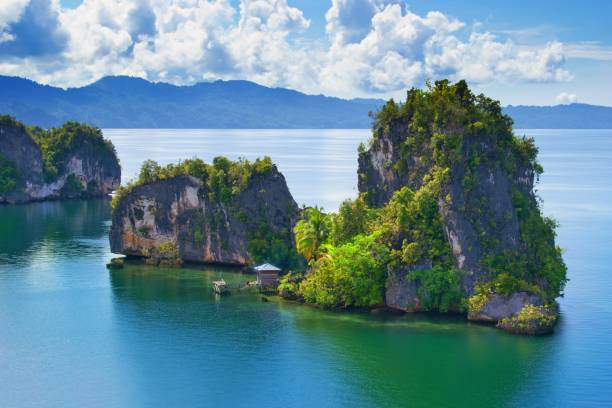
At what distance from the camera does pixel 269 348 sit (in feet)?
185

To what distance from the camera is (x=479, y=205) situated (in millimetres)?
63219

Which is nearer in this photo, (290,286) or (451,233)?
(451,233)

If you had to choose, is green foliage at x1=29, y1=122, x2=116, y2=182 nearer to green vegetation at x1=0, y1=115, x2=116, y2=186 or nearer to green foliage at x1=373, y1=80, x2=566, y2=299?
green vegetation at x1=0, y1=115, x2=116, y2=186

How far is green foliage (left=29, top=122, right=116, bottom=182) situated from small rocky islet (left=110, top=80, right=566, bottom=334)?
314ft

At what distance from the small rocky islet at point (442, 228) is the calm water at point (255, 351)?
2250 mm

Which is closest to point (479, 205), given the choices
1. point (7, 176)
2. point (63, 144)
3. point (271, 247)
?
point (271, 247)

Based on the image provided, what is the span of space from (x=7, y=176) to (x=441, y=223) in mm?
106170

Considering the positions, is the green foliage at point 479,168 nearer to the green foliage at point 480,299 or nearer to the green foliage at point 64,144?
the green foliage at point 480,299

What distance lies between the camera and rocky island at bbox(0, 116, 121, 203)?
150 m

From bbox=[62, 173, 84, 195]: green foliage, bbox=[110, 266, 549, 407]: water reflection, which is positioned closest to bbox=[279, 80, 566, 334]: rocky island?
bbox=[110, 266, 549, 407]: water reflection

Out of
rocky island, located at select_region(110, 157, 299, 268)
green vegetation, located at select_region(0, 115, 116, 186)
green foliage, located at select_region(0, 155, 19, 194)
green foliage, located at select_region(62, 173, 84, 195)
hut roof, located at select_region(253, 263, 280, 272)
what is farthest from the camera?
green foliage, located at select_region(62, 173, 84, 195)

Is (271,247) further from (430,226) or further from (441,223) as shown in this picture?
(441,223)

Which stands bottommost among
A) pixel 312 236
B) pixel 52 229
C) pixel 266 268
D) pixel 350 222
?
pixel 266 268

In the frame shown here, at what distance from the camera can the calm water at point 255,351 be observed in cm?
4812
